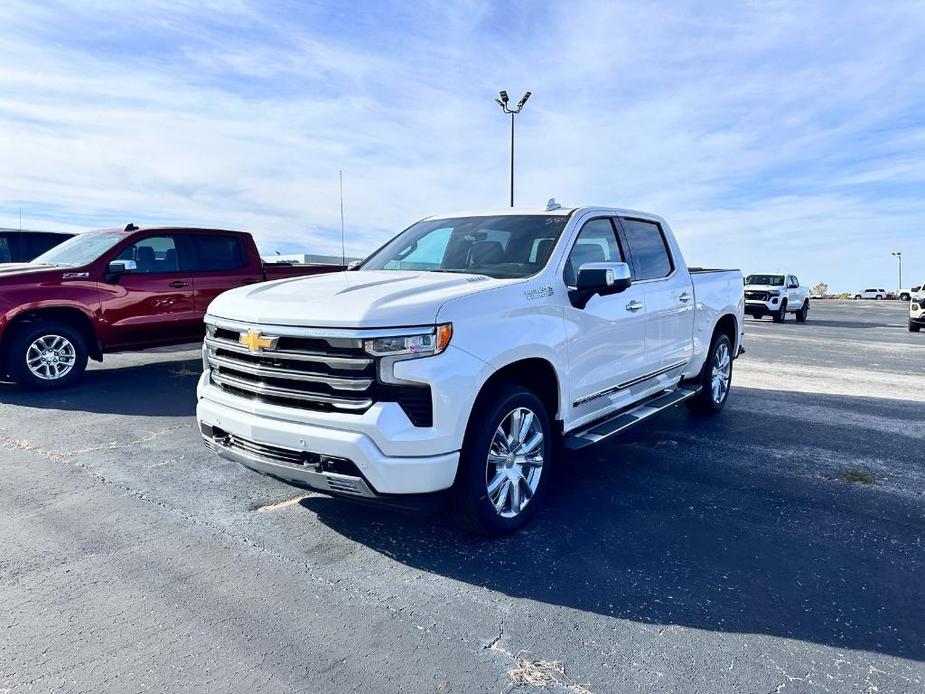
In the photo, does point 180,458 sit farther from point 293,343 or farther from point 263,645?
point 263,645

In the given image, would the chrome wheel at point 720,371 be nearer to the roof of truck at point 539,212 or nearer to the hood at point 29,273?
the roof of truck at point 539,212

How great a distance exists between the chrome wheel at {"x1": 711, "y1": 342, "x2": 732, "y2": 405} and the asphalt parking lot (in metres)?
1.33

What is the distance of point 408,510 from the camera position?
10.6 feet

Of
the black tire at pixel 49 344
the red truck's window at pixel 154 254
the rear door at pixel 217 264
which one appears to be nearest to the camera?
the black tire at pixel 49 344

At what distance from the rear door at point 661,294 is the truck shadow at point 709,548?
873mm

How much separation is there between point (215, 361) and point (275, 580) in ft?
4.76

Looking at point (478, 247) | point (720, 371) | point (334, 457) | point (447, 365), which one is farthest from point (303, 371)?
point (720, 371)

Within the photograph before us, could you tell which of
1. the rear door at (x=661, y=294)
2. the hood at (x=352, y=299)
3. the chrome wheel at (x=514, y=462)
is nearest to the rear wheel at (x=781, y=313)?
the rear door at (x=661, y=294)

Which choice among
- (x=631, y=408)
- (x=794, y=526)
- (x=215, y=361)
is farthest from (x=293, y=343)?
(x=794, y=526)

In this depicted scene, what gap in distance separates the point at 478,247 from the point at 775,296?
23275mm

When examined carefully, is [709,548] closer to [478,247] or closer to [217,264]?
[478,247]

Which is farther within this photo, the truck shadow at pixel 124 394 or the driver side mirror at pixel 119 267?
the driver side mirror at pixel 119 267

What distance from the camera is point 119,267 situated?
26.4 feet

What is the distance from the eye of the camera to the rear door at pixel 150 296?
8.19m
